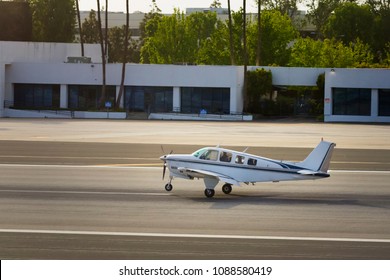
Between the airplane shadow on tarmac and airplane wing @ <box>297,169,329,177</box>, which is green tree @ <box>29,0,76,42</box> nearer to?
the airplane shadow on tarmac

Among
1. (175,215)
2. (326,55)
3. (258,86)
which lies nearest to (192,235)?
(175,215)

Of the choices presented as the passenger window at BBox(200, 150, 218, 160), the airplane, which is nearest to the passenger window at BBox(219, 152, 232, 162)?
the airplane

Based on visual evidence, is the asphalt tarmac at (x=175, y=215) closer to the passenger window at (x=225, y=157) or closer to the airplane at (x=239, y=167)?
the airplane at (x=239, y=167)

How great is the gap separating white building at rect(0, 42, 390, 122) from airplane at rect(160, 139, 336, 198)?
69828mm

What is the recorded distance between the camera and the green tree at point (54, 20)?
162 meters

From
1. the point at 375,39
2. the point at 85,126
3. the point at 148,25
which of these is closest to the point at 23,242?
the point at 85,126

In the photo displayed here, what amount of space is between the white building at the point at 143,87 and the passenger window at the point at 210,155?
70111 mm

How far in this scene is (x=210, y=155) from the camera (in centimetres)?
3078

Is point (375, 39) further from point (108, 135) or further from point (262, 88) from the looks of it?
point (108, 135)

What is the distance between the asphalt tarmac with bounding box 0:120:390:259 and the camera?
2136 cm

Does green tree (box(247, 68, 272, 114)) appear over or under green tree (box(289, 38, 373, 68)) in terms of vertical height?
under

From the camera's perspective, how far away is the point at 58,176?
37.6m

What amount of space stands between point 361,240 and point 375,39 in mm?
140703

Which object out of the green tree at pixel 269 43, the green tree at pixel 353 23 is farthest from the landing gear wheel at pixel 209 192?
the green tree at pixel 353 23
